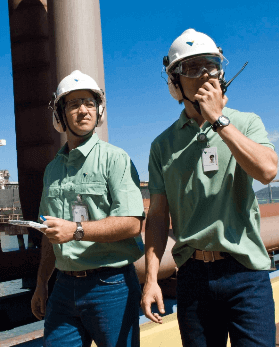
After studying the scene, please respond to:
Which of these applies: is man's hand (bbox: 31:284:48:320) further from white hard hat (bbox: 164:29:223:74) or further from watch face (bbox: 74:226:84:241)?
white hard hat (bbox: 164:29:223:74)

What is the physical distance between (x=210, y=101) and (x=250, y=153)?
0.31 meters

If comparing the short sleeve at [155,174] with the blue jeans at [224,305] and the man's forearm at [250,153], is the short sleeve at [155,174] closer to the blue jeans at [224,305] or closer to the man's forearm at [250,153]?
the blue jeans at [224,305]

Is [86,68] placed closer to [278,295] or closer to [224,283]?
[224,283]

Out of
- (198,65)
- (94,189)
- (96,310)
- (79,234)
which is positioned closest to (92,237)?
(79,234)

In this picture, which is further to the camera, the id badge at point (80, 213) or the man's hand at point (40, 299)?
the man's hand at point (40, 299)

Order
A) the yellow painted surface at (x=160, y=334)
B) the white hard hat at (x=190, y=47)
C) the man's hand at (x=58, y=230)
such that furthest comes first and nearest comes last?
1. the yellow painted surface at (x=160, y=334)
2. the white hard hat at (x=190, y=47)
3. the man's hand at (x=58, y=230)

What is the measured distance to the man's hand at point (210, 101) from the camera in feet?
5.89

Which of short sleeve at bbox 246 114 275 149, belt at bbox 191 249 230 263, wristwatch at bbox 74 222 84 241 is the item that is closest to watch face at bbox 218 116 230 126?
short sleeve at bbox 246 114 275 149

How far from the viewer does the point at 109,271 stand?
6.87 feet

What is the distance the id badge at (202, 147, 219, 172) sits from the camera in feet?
6.36

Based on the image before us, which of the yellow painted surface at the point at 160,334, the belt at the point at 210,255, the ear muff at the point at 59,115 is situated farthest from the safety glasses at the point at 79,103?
the yellow painted surface at the point at 160,334

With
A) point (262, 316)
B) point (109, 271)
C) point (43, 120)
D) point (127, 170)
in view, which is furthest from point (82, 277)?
point (43, 120)

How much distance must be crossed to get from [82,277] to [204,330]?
2.25ft

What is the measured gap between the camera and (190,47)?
2.05 m
